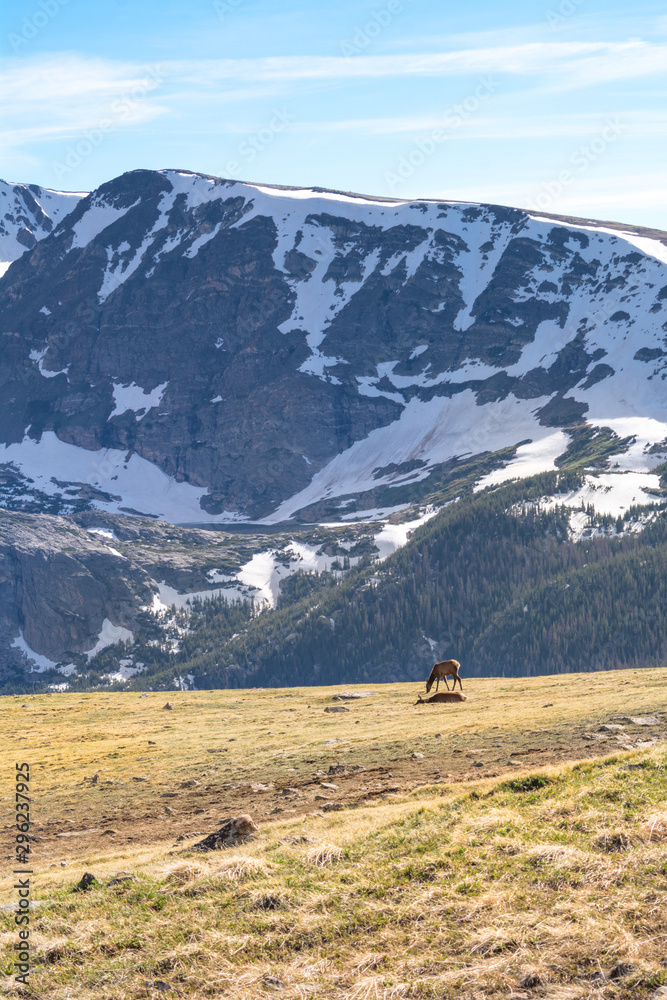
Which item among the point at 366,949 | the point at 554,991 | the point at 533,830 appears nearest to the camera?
the point at 554,991

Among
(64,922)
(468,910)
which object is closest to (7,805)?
(64,922)

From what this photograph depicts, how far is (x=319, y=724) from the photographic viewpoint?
5700 centimetres

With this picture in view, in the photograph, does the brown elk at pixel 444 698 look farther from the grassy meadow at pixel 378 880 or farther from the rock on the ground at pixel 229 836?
the rock on the ground at pixel 229 836

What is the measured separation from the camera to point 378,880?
2094cm

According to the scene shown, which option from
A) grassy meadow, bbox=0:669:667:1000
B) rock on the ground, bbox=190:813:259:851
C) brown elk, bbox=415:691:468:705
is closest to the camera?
grassy meadow, bbox=0:669:667:1000

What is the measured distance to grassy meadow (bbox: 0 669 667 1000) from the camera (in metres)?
17.3

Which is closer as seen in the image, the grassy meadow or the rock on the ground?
the grassy meadow

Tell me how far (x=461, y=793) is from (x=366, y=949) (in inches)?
423

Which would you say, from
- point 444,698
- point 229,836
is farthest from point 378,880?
point 444,698

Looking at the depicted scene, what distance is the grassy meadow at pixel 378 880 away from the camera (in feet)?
56.7

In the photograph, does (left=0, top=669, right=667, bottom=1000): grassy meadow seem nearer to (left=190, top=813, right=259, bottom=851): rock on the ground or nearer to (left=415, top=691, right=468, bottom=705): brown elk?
(left=190, top=813, right=259, bottom=851): rock on the ground

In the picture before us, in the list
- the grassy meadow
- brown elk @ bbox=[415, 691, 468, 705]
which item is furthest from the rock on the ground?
brown elk @ bbox=[415, 691, 468, 705]

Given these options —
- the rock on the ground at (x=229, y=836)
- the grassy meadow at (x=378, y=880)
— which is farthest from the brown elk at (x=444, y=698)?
the rock on the ground at (x=229, y=836)

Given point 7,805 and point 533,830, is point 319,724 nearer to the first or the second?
point 7,805
